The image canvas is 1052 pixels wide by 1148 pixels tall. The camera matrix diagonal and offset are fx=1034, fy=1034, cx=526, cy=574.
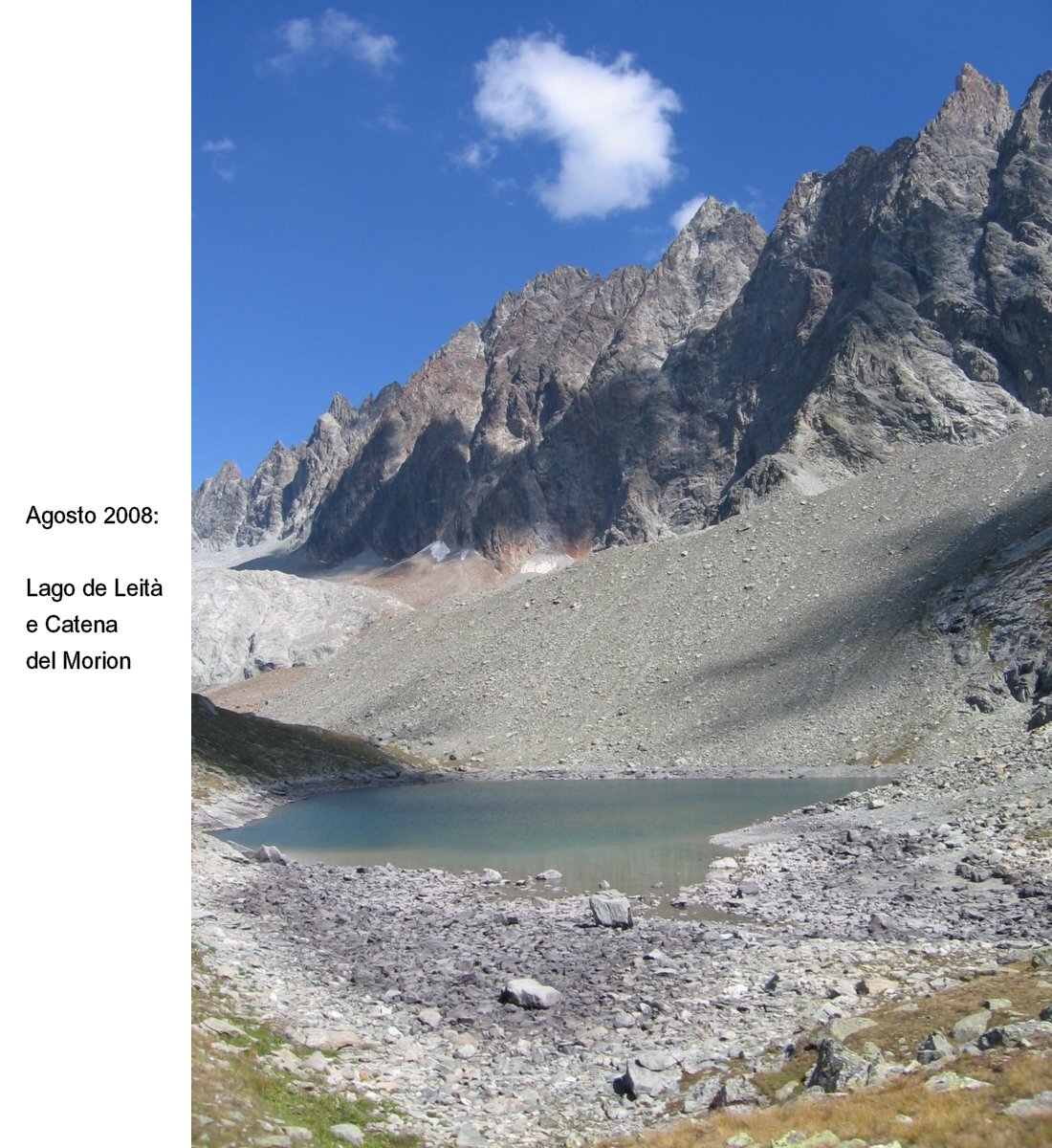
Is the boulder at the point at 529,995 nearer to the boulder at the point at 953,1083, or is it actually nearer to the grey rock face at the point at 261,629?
the boulder at the point at 953,1083

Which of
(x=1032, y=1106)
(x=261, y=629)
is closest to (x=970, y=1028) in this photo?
(x=1032, y=1106)

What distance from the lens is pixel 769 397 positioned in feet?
630

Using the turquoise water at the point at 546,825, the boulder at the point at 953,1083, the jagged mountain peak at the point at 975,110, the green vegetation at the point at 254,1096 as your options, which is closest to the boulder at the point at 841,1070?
the boulder at the point at 953,1083

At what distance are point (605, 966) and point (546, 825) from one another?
25.3 metres

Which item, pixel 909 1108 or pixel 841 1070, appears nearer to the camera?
pixel 909 1108

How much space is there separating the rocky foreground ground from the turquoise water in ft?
10.2

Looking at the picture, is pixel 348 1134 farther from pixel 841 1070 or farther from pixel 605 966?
pixel 605 966

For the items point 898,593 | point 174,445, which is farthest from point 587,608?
point 174,445

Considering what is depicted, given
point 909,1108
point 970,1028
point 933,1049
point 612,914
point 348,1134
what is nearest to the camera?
point 909,1108

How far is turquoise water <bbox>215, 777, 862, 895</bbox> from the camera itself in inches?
1356

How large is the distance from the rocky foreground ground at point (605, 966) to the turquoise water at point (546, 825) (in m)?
3.10

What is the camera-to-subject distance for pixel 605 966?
20.3 metres

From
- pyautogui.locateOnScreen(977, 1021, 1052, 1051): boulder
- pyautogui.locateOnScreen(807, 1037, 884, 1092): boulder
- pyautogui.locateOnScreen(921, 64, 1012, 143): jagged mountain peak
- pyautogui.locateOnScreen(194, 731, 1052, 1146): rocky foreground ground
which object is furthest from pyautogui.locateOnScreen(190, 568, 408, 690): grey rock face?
pyautogui.locateOnScreen(977, 1021, 1052, 1051): boulder

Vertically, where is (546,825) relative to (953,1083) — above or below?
below
